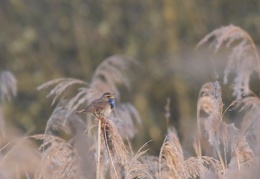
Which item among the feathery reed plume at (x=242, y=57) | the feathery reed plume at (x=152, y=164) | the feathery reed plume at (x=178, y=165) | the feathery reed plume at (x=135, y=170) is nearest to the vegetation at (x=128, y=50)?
the feathery reed plume at (x=242, y=57)

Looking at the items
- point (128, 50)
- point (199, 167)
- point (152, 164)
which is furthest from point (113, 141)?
point (128, 50)

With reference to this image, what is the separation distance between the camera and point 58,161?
4652 mm

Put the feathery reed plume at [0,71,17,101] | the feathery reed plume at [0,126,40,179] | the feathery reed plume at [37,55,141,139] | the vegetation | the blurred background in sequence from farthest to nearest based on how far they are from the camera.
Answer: the blurred background
the vegetation
the feathery reed plume at [0,71,17,101]
the feathery reed plume at [37,55,141,139]
the feathery reed plume at [0,126,40,179]

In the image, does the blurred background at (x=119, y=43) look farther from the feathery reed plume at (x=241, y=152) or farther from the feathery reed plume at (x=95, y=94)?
the feathery reed plume at (x=241, y=152)

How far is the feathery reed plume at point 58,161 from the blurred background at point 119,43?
7073 millimetres

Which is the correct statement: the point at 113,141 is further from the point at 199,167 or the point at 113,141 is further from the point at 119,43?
the point at 119,43

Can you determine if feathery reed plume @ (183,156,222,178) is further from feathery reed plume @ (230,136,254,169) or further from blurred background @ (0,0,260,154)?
blurred background @ (0,0,260,154)

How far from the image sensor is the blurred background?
12.0m

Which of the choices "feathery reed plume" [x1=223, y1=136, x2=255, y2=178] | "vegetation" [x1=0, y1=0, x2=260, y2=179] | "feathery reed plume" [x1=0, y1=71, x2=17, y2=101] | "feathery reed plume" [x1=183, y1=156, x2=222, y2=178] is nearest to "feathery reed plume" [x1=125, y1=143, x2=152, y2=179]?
"feathery reed plume" [x1=183, y1=156, x2=222, y2=178]

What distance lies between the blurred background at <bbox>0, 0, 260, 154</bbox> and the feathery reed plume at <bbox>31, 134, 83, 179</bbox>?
707 centimetres

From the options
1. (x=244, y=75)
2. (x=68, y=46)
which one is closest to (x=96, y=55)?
(x=68, y=46)

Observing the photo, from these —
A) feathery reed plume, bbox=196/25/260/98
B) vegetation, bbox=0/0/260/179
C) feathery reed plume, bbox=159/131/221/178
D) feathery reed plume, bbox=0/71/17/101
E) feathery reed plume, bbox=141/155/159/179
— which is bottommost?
vegetation, bbox=0/0/260/179

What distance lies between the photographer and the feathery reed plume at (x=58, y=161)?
180 inches

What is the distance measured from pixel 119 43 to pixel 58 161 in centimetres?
797
